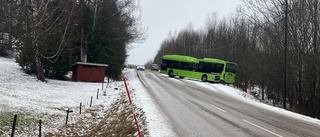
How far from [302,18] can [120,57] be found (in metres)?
24.3

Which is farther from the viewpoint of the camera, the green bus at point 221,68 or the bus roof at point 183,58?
the bus roof at point 183,58

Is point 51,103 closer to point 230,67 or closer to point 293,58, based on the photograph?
point 293,58

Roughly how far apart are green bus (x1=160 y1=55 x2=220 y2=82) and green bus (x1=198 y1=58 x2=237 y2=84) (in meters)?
0.53

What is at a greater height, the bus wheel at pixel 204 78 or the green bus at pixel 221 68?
the green bus at pixel 221 68

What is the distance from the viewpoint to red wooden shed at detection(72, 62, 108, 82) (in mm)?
35031

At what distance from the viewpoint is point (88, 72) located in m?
35.6

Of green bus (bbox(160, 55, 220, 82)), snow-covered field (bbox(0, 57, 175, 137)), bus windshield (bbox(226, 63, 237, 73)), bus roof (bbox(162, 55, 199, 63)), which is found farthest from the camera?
bus roof (bbox(162, 55, 199, 63))

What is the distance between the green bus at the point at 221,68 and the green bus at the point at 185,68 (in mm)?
531

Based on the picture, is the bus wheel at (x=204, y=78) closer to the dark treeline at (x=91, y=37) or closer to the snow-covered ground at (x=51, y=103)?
the dark treeline at (x=91, y=37)

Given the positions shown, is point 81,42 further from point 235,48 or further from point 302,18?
point 235,48

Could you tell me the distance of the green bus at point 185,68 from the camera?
4262cm

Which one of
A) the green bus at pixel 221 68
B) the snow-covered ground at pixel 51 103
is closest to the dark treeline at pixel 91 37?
the snow-covered ground at pixel 51 103

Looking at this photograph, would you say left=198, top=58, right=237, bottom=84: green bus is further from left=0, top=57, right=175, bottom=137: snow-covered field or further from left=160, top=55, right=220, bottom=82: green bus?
left=0, top=57, right=175, bottom=137: snow-covered field

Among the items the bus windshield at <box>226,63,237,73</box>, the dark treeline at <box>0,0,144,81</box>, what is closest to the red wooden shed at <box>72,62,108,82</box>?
the dark treeline at <box>0,0,144,81</box>
